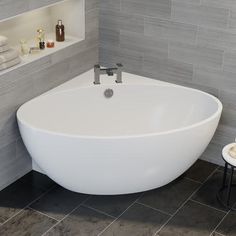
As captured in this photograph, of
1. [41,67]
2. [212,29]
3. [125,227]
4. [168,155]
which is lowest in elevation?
[125,227]

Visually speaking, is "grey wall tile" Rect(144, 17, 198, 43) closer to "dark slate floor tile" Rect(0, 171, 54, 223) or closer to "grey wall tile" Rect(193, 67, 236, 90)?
"grey wall tile" Rect(193, 67, 236, 90)

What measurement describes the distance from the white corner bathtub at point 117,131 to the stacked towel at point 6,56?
0.30m

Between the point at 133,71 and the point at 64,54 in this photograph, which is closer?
the point at 64,54

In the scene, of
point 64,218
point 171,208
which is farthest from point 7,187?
point 171,208

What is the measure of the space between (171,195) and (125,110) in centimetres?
77

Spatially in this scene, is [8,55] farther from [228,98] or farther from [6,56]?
[228,98]

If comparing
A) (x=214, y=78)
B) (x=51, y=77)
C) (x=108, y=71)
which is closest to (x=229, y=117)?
(x=214, y=78)

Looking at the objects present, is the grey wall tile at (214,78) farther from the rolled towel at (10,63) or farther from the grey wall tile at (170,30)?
the rolled towel at (10,63)

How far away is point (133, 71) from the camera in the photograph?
4.20 metres

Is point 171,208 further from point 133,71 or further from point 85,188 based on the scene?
point 133,71

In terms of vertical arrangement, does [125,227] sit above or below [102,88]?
below

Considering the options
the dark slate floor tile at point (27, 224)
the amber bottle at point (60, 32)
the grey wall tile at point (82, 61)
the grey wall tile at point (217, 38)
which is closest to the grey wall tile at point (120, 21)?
the grey wall tile at point (82, 61)

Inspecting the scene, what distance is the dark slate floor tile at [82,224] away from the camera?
3.27 meters

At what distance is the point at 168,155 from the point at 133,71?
1.04 meters
